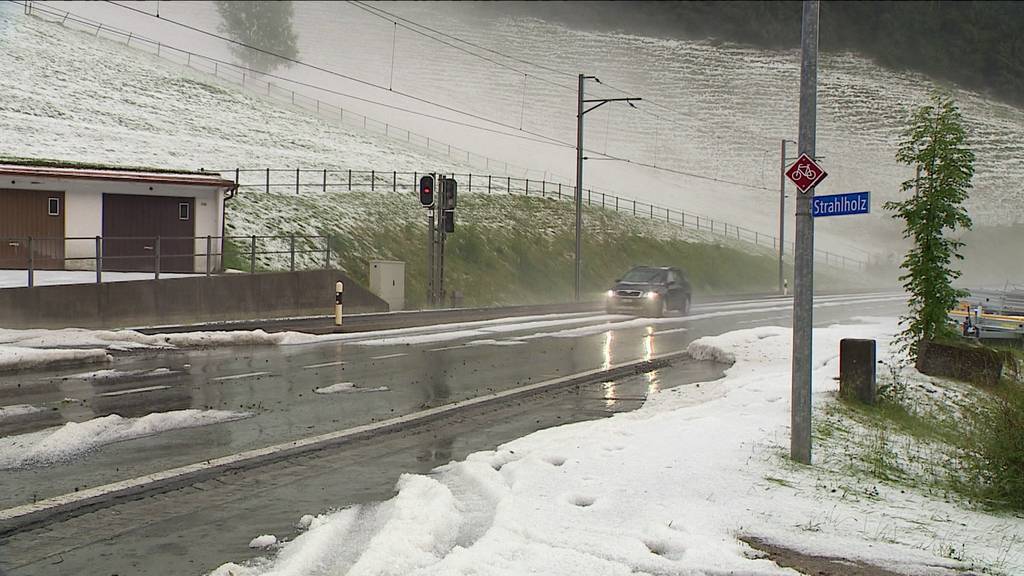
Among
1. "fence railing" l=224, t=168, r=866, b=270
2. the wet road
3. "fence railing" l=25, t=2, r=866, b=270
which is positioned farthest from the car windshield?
"fence railing" l=25, t=2, r=866, b=270

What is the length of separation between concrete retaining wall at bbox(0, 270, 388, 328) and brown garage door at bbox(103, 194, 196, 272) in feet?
19.0

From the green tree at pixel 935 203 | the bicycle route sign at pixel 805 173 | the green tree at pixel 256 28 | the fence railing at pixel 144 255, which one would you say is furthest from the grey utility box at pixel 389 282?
the green tree at pixel 256 28

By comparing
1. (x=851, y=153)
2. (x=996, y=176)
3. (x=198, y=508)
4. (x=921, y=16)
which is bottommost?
(x=198, y=508)

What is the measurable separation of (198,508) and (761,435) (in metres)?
5.64

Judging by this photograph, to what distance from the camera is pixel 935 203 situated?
1479 centimetres

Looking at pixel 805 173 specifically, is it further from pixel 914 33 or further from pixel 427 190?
pixel 427 190

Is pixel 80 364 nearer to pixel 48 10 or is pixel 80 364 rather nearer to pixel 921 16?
pixel 921 16

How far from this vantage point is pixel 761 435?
369 inches

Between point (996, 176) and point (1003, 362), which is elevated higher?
point (996, 176)

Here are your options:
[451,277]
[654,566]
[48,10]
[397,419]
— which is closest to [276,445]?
[397,419]

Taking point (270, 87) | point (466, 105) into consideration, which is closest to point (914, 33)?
point (466, 105)

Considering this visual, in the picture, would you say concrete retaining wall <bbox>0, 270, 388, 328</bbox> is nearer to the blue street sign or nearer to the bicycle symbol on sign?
the bicycle symbol on sign

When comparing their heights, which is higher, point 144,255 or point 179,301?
point 144,255

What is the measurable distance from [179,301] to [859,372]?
16769 mm
